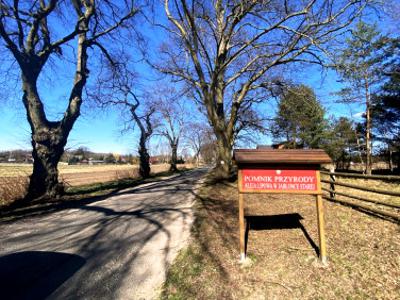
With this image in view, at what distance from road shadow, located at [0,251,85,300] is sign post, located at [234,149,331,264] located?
9.37 feet

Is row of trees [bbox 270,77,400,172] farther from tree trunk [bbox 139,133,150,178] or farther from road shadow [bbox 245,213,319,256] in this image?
tree trunk [bbox 139,133,150,178]

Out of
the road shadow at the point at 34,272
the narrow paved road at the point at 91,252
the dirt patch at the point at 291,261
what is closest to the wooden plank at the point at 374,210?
the dirt patch at the point at 291,261

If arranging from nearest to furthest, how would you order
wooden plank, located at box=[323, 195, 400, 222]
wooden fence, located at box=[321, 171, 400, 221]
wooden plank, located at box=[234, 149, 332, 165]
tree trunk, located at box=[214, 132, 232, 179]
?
wooden plank, located at box=[234, 149, 332, 165], wooden plank, located at box=[323, 195, 400, 222], wooden fence, located at box=[321, 171, 400, 221], tree trunk, located at box=[214, 132, 232, 179]

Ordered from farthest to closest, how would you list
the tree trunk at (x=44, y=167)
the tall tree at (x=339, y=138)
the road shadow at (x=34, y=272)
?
the tall tree at (x=339, y=138) < the tree trunk at (x=44, y=167) < the road shadow at (x=34, y=272)

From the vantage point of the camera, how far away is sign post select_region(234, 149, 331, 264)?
13.0 ft

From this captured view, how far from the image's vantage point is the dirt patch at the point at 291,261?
317 cm

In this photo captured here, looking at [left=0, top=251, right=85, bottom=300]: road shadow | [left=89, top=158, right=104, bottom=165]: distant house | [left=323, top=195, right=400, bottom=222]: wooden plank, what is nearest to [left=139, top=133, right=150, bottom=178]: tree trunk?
[left=323, top=195, right=400, bottom=222]: wooden plank

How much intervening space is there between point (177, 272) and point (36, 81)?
35.8 feet

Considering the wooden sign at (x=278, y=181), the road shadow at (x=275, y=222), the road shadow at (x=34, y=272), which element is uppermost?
the wooden sign at (x=278, y=181)

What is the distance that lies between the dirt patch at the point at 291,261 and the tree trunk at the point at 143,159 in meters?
18.9

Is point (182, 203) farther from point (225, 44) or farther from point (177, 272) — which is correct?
point (225, 44)

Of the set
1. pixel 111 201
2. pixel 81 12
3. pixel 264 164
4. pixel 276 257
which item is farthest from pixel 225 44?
pixel 276 257

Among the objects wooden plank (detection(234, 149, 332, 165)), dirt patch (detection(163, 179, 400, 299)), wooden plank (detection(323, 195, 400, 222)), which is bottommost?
dirt patch (detection(163, 179, 400, 299))

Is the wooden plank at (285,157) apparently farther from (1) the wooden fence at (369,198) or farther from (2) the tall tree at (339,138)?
(2) the tall tree at (339,138)
